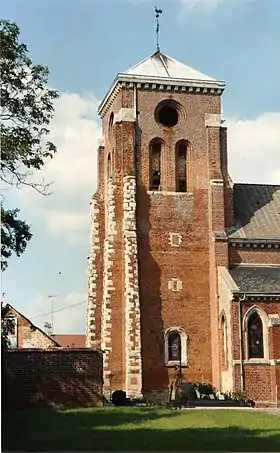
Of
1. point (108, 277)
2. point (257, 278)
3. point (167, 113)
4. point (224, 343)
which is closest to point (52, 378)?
point (108, 277)

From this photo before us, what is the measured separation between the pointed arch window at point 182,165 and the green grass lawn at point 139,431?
1641 cm

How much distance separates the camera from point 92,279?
132ft

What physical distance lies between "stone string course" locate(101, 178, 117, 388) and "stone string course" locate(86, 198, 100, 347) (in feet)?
4.65

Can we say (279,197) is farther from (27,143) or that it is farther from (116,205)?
(27,143)

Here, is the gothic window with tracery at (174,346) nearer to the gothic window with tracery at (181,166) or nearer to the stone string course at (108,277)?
the stone string course at (108,277)

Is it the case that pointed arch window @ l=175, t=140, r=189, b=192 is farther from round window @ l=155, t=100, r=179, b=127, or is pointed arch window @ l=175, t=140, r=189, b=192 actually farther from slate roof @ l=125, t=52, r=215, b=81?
slate roof @ l=125, t=52, r=215, b=81

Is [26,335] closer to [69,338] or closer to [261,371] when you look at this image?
[261,371]

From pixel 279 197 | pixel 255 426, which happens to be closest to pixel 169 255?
pixel 279 197

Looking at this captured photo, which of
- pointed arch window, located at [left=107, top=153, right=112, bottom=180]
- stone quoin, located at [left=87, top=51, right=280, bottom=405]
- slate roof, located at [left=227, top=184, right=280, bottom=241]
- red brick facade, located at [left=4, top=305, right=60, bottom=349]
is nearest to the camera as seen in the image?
stone quoin, located at [left=87, top=51, right=280, bottom=405]

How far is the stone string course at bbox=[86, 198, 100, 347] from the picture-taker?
3959cm

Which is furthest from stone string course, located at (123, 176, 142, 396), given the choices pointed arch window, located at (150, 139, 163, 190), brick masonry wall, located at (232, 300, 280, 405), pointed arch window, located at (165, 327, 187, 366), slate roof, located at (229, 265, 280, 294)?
slate roof, located at (229, 265, 280, 294)

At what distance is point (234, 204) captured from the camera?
41.2 m

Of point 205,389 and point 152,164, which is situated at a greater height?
point 152,164

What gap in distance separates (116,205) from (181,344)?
25.9 ft
